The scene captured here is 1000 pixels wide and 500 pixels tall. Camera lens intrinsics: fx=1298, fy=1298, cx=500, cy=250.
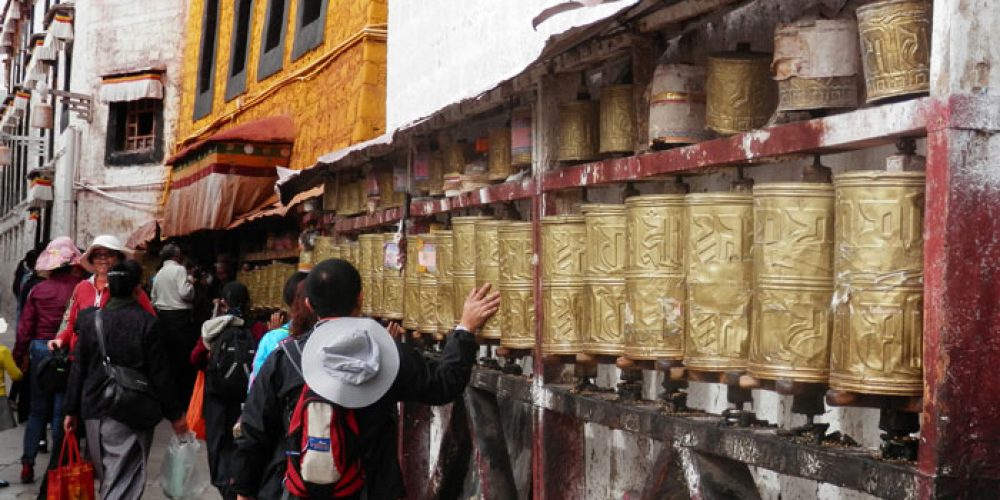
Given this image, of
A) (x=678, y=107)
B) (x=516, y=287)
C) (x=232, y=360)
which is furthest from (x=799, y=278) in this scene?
(x=232, y=360)

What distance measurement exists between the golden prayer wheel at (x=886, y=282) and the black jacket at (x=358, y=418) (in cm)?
157

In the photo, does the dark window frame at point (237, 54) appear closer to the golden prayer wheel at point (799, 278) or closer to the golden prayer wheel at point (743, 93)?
the golden prayer wheel at point (743, 93)

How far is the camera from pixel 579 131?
4711mm

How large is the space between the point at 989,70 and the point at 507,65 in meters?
2.63

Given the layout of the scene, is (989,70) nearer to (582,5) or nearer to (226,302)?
(582,5)

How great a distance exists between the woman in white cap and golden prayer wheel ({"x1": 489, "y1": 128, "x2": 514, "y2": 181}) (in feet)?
Result: 6.90

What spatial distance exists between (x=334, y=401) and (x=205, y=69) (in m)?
13.8

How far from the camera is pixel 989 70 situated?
2.80 m

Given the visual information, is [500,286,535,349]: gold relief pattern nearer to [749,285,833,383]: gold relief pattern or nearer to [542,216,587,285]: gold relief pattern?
[542,216,587,285]: gold relief pattern

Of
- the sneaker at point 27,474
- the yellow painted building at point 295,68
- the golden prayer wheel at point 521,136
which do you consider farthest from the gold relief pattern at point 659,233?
the sneaker at point 27,474

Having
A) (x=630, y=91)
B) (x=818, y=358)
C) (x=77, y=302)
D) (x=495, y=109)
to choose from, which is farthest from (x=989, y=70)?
(x=77, y=302)

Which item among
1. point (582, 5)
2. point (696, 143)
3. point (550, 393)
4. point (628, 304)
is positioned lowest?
point (550, 393)

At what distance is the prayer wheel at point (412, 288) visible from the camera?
245 inches

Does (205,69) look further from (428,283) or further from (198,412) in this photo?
(428,283)
